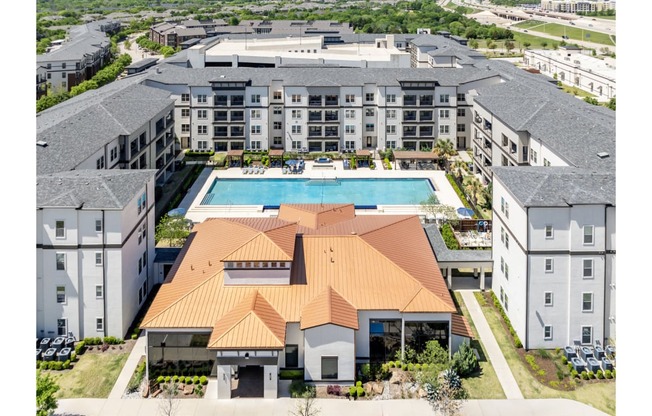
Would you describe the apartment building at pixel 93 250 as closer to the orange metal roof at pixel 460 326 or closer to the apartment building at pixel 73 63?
the orange metal roof at pixel 460 326

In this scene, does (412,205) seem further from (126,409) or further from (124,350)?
(126,409)

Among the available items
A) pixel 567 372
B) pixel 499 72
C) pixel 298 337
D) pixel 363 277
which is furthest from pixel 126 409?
pixel 499 72

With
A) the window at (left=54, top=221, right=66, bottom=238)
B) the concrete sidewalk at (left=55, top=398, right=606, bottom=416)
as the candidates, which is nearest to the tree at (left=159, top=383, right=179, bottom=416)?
the concrete sidewalk at (left=55, top=398, right=606, bottom=416)

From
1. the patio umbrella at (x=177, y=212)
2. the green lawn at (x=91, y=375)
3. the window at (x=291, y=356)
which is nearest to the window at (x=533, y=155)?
the window at (x=291, y=356)

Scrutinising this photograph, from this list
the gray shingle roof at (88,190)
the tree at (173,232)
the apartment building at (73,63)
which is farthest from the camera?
the apartment building at (73,63)

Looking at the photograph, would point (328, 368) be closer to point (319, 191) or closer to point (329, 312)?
point (329, 312)

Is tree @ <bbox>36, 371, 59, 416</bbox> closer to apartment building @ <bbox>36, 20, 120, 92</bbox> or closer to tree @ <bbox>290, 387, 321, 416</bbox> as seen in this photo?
tree @ <bbox>290, 387, 321, 416</bbox>
